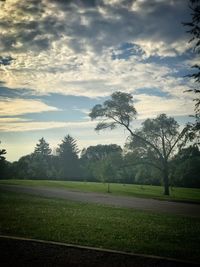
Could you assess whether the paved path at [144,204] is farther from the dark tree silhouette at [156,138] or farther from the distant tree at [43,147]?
the distant tree at [43,147]

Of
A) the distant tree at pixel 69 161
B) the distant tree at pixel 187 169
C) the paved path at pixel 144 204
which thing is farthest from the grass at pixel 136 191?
the distant tree at pixel 69 161

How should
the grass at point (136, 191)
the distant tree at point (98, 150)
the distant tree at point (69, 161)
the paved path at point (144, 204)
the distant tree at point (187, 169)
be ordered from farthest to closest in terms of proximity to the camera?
the distant tree at point (98, 150), the distant tree at point (69, 161), the distant tree at point (187, 169), the grass at point (136, 191), the paved path at point (144, 204)

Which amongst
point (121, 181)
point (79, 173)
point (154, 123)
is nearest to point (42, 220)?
point (154, 123)

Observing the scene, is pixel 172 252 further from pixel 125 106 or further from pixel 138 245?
pixel 125 106

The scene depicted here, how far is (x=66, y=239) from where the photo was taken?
960 centimetres

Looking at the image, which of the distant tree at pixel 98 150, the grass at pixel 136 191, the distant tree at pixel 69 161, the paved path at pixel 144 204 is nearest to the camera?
the paved path at pixel 144 204

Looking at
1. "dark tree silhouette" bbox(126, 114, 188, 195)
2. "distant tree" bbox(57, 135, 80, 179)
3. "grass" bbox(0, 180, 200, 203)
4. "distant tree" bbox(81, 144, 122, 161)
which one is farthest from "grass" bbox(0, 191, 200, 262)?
"distant tree" bbox(81, 144, 122, 161)

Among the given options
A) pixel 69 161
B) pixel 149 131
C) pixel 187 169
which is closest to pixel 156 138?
pixel 149 131

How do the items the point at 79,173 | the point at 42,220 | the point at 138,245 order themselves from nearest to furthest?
the point at 138,245
the point at 42,220
the point at 79,173

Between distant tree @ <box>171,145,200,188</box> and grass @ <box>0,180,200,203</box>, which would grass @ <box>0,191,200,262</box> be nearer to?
grass @ <box>0,180,200,203</box>

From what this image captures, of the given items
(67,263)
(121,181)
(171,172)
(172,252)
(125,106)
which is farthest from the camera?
(121,181)

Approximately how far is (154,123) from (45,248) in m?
38.7

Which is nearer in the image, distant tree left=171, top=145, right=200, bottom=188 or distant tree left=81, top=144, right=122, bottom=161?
distant tree left=171, top=145, right=200, bottom=188

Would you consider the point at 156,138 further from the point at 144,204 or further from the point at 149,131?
the point at 144,204
